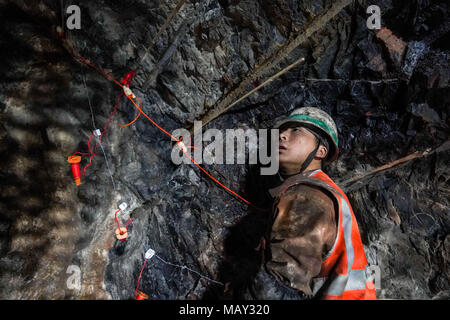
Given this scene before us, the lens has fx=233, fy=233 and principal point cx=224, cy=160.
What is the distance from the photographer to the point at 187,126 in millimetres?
3314

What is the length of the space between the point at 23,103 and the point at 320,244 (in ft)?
10.4

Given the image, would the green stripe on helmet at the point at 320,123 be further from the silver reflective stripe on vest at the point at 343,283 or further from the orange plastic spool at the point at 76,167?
the orange plastic spool at the point at 76,167

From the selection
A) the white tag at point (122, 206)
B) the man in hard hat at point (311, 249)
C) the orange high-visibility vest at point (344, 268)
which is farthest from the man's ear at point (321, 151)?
the white tag at point (122, 206)

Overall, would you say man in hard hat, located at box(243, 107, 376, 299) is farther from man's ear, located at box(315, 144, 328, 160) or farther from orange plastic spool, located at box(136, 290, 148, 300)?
orange plastic spool, located at box(136, 290, 148, 300)

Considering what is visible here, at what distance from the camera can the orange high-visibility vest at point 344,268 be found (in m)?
1.71

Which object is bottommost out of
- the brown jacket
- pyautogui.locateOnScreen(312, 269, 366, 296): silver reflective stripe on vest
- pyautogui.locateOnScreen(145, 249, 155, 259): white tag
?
pyautogui.locateOnScreen(145, 249, 155, 259): white tag

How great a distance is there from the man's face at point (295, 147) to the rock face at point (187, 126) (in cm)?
72

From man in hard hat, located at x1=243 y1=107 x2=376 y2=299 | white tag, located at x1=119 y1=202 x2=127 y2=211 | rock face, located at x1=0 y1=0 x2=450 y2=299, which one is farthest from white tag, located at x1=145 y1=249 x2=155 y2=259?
man in hard hat, located at x1=243 y1=107 x2=376 y2=299

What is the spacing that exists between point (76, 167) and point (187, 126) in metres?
1.45

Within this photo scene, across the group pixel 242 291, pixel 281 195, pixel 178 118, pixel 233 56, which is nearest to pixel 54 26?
pixel 178 118

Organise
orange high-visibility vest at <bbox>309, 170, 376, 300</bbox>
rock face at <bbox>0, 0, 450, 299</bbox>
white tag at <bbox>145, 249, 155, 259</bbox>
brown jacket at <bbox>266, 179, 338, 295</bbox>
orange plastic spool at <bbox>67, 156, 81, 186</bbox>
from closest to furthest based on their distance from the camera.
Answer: brown jacket at <bbox>266, 179, 338, 295</bbox>, orange high-visibility vest at <bbox>309, 170, 376, 300</bbox>, rock face at <bbox>0, 0, 450, 299</bbox>, orange plastic spool at <bbox>67, 156, 81, 186</bbox>, white tag at <bbox>145, 249, 155, 259</bbox>

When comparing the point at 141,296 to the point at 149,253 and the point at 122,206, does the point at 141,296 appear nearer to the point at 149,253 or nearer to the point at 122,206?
the point at 149,253

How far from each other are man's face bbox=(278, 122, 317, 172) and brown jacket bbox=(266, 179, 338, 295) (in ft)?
1.67

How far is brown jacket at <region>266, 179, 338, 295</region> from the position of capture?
157cm
